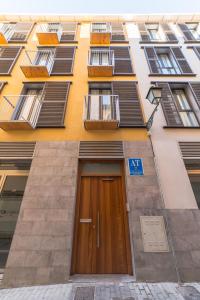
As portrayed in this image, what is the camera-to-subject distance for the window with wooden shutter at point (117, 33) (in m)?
11.0

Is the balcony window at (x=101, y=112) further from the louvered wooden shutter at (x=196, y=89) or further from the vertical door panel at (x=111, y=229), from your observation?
the louvered wooden shutter at (x=196, y=89)

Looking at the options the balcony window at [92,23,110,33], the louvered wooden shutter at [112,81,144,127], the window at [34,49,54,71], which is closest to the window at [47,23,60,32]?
the balcony window at [92,23,110,33]

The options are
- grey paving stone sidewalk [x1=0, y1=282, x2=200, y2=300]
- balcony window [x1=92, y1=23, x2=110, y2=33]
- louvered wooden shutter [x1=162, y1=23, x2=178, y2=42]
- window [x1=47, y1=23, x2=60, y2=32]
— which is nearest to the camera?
grey paving stone sidewalk [x1=0, y1=282, x2=200, y2=300]

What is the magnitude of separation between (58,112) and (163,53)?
295 inches

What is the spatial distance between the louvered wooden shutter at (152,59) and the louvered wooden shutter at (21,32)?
7293mm

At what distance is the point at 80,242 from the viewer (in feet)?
15.2

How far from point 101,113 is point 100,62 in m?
4.61

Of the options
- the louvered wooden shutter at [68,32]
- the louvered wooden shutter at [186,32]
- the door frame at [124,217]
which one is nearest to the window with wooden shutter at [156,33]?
the louvered wooden shutter at [186,32]

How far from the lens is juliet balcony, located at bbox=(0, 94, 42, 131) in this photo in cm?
614

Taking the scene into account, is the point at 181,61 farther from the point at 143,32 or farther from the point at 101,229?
the point at 101,229

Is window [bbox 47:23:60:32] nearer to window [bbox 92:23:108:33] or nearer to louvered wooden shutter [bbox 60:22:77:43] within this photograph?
louvered wooden shutter [bbox 60:22:77:43]

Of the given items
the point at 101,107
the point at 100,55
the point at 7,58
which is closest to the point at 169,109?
the point at 101,107

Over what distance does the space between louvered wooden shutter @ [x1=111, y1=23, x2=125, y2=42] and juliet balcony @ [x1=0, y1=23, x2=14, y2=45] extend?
6270 millimetres

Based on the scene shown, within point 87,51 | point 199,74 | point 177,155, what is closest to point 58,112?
point 177,155
